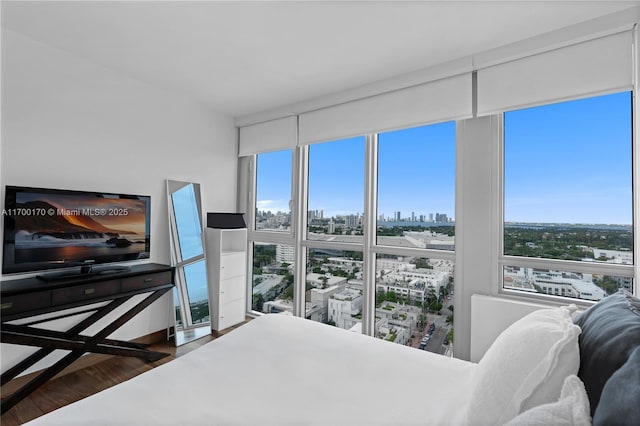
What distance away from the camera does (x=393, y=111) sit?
2.86 m

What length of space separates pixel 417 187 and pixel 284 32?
1793mm

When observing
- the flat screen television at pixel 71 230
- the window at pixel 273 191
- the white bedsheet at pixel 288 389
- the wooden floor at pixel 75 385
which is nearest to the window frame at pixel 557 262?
the white bedsheet at pixel 288 389

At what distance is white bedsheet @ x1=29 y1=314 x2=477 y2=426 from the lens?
1.08 m

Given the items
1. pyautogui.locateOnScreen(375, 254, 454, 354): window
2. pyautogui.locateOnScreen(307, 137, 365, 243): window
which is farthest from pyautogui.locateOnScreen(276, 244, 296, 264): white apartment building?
pyautogui.locateOnScreen(375, 254, 454, 354): window

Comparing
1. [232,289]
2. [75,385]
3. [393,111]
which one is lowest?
[75,385]

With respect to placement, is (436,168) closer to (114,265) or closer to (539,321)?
(539,321)

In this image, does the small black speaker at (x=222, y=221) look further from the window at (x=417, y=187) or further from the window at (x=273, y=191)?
the window at (x=417, y=187)

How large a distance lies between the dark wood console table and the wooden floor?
9cm

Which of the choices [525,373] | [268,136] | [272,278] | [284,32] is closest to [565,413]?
[525,373]

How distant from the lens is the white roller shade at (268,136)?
3609 mm

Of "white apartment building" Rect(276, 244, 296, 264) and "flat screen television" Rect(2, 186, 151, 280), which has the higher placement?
"flat screen television" Rect(2, 186, 151, 280)

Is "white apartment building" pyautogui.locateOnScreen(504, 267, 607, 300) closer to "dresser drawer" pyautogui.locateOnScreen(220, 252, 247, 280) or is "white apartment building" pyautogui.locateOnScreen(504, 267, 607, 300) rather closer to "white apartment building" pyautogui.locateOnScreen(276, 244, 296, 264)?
"white apartment building" pyautogui.locateOnScreen(276, 244, 296, 264)

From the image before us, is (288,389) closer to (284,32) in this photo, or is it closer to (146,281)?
(146,281)

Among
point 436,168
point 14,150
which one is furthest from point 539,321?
point 14,150
